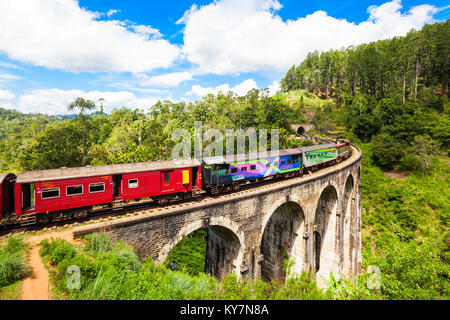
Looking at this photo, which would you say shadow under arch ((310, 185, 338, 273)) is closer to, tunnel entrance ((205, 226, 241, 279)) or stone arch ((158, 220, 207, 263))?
tunnel entrance ((205, 226, 241, 279))

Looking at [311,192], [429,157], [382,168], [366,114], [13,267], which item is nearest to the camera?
[13,267]

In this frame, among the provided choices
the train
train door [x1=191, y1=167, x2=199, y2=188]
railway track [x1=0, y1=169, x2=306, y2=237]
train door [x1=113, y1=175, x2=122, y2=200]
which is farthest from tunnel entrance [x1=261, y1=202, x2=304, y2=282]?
train door [x1=113, y1=175, x2=122, y2=200]

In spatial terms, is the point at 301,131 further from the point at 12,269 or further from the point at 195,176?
the point at 12,269

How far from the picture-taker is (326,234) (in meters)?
26.1

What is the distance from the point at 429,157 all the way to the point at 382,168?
684 cm

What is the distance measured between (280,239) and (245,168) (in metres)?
8.47

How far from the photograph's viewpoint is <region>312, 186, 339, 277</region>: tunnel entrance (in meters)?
25.3

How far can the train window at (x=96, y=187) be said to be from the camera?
12.2 metres

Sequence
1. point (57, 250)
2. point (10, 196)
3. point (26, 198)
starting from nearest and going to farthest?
point (57, 250), point (26, 198), point (10, 196)

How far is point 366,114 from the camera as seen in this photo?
50750 millimetres

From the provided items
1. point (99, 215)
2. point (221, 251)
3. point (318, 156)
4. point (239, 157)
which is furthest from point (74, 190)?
point (318, 156)

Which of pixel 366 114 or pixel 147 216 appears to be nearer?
pixel 147 216

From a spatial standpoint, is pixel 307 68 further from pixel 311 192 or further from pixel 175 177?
pixel 175 177
